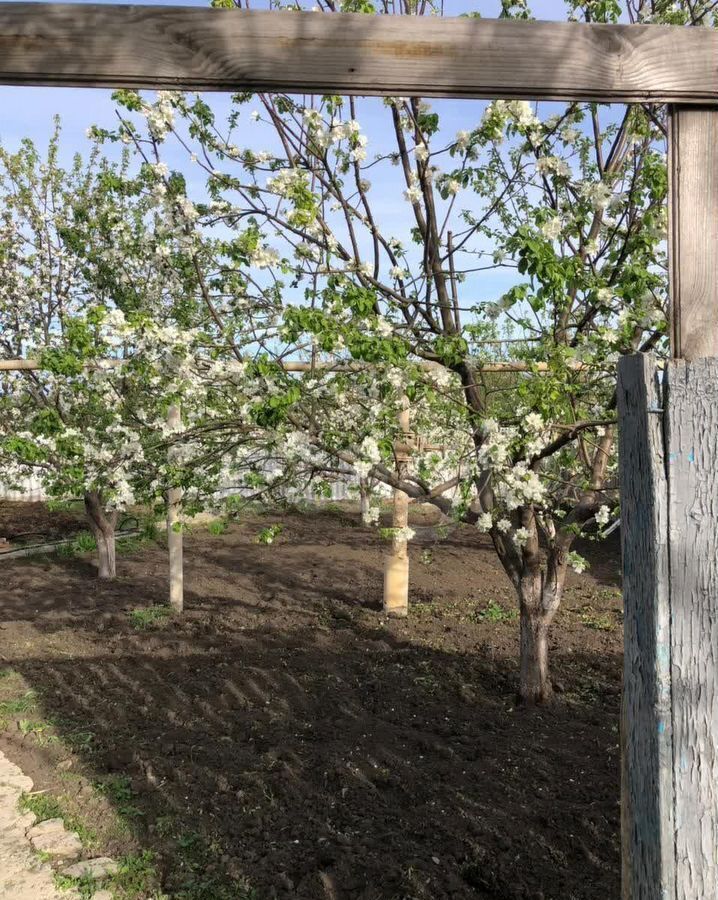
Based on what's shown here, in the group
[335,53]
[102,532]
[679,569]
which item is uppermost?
[335,53]

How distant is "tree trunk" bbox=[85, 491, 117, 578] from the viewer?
348 inches

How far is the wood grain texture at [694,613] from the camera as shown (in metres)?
1.72

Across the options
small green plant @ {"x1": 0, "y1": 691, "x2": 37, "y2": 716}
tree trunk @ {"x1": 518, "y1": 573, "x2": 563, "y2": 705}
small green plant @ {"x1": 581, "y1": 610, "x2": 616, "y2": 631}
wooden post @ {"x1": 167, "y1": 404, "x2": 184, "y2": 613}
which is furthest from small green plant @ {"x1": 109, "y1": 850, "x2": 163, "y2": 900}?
small green plant @ {"x1": 581, "y1": 610, "x2": 616, "y2": 631}

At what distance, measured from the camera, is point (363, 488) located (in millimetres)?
5430

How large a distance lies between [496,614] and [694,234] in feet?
19.7

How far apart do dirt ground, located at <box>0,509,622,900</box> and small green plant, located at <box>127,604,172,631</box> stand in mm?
27

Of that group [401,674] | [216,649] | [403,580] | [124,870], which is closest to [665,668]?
[124,870]

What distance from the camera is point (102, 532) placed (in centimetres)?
897

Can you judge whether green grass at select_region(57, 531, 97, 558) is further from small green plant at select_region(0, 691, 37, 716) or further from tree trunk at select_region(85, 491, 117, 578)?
small green plant at select_region(0, 691, 37, 716)

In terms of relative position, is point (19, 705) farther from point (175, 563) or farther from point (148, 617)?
point (175, 563)

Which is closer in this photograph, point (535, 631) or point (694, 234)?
point (694, 234)

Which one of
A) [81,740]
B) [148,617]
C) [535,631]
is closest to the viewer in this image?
[81,740]

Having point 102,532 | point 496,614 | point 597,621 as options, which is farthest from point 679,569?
point 102,532

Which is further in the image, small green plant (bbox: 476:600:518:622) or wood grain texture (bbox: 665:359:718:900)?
small green plant (bbox: 476:600:518:622)
